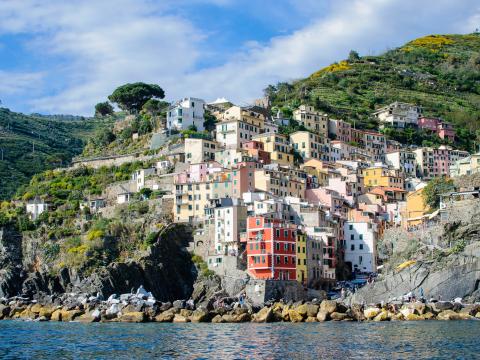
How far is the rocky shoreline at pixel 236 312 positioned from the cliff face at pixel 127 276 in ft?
19.4

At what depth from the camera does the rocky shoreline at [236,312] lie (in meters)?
66.4

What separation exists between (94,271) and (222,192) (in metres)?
18.0

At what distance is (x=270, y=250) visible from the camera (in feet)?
267

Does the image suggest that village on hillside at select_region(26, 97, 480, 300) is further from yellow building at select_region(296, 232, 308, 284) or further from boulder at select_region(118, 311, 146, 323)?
boulder at select_region(118, 311, 146, 323)

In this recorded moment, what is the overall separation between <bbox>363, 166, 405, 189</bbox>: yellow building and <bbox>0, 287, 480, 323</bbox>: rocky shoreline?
37.7 meters

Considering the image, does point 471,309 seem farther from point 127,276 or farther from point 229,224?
point 127,276

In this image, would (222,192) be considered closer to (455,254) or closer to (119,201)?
(119,201)

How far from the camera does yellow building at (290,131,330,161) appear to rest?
111875 mm

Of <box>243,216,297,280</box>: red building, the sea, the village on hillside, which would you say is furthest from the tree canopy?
the sea

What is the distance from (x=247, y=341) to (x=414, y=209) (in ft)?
166

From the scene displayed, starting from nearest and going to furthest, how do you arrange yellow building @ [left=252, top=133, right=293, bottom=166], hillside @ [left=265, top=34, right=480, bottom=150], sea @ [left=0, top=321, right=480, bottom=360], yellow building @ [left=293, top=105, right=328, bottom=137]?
sea @ [left=0, top=321, right=480, bottom=360] → yellow building @ [left=252, top=133, right=293, bottom=166] → yellow building @ [left=293, top=105, right=328, bottom=137] → hillside @ [left=265, top=34, right=480, bottom=150]

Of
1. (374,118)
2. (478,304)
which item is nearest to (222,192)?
(478,304)

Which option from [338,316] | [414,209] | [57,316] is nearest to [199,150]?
[414,209]

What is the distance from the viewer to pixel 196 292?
84.0m
